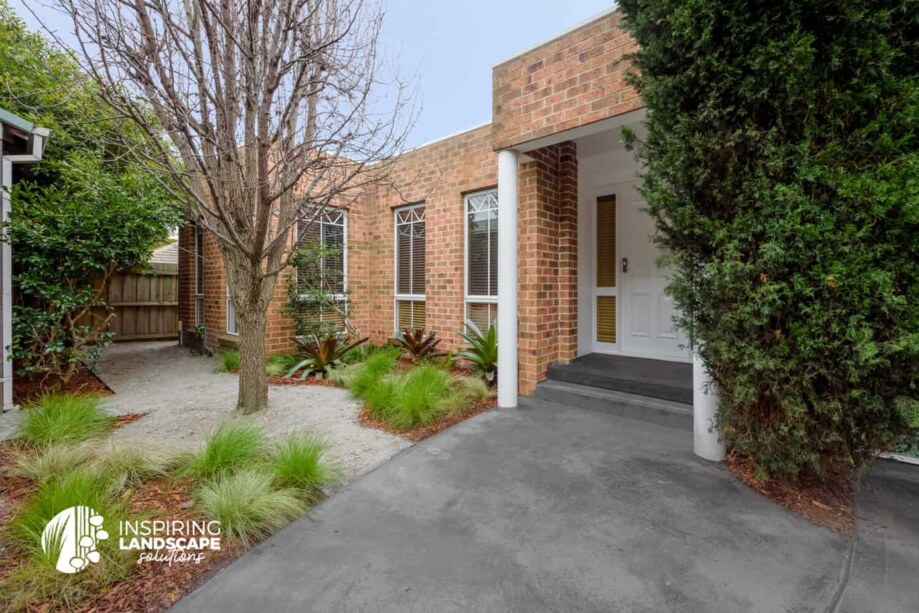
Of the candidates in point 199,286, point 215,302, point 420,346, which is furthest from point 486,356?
point 199,286

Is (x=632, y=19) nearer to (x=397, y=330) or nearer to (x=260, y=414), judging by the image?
(x=260, y=414)

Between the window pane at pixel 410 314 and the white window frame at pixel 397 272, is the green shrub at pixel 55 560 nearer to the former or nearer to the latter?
the window pane at pixel 410 314

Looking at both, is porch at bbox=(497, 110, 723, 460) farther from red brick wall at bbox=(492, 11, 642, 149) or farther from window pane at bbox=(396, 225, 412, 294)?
window pane at bbox=(396, 225, 412, 294)

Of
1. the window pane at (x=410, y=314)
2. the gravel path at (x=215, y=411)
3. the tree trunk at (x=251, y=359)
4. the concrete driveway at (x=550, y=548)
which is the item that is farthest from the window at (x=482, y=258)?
the concrete driveway at (x=550, y=548)

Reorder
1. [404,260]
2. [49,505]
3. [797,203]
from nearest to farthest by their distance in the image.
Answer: [49,505]
[797,203]
[404,260]

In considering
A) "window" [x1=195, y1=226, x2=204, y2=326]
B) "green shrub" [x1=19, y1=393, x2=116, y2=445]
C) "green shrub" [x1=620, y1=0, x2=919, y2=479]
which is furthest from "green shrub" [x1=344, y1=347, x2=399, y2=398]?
"window" [x1=195, y1=226, x2=204, y2=326]

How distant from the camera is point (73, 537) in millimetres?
1750

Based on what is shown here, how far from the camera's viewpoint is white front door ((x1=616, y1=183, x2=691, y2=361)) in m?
4.59

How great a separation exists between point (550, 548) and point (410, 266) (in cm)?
529

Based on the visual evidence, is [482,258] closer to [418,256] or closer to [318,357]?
[418,256]

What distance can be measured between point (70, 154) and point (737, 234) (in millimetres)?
7089

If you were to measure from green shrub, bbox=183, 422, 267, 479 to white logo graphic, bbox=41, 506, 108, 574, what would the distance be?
1.93ft

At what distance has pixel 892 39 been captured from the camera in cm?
187

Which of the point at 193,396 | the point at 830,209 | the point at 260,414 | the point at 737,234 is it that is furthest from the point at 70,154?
the point at 830,209
